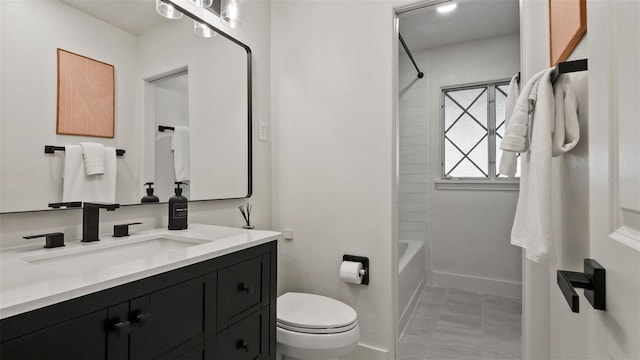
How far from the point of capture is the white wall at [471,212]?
2977 mm

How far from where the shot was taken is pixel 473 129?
321 cm

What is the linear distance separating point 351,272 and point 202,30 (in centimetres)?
159

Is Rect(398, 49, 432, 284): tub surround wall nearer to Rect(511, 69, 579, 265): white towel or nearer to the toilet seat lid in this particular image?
the toilet seat lid

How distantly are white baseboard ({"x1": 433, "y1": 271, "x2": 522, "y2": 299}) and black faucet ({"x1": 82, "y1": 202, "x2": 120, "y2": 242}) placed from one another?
10.0 ft

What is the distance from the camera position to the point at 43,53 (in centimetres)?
112

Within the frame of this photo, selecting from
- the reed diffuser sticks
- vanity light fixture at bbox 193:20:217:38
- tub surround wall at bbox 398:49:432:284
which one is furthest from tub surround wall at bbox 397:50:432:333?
vanity light fixture at bbox 193:20:217:38

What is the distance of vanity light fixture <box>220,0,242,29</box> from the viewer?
1697mm

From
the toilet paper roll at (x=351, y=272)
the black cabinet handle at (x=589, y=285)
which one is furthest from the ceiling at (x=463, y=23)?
the black cabinet handle at (x=589, y=285)

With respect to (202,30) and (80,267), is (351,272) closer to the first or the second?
(80,267)

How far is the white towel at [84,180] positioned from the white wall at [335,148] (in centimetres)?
107

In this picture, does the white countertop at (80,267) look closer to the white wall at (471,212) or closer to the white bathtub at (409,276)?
the white bathtub at (409,276)

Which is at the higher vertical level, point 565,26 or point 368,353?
point 565,26

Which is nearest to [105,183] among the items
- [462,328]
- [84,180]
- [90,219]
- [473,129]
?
[84,180]

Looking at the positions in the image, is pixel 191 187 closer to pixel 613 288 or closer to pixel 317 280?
pixel 317 280
